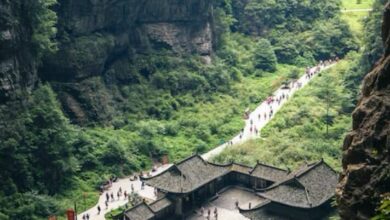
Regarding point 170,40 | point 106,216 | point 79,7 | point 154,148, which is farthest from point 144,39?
point 106,216

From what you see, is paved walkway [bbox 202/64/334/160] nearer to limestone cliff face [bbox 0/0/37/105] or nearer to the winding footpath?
the winding footpath

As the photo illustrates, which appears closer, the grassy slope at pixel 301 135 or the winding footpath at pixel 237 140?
the winding footpath at pixel 237 140

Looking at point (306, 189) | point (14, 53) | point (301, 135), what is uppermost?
point (14, 53)

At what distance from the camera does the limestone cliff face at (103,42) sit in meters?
64.9

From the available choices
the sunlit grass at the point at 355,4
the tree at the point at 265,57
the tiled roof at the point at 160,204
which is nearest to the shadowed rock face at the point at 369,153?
the tiled roof at the point at 160,204

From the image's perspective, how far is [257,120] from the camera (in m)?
75.4

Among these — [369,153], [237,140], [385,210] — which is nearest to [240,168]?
[237,140]

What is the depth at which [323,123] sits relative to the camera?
232 feet

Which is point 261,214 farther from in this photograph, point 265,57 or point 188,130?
point 265,57

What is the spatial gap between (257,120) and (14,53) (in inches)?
1352

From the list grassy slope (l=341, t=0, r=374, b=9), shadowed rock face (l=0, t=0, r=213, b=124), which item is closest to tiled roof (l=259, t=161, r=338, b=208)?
shadowed rock face (l=0, t=0, r=213, b=124)

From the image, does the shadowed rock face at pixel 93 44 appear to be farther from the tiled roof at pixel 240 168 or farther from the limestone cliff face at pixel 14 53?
the tiled roof at pixel 240 168

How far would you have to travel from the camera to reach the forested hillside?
51688 millimetres

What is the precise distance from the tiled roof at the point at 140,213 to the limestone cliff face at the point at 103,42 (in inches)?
953
